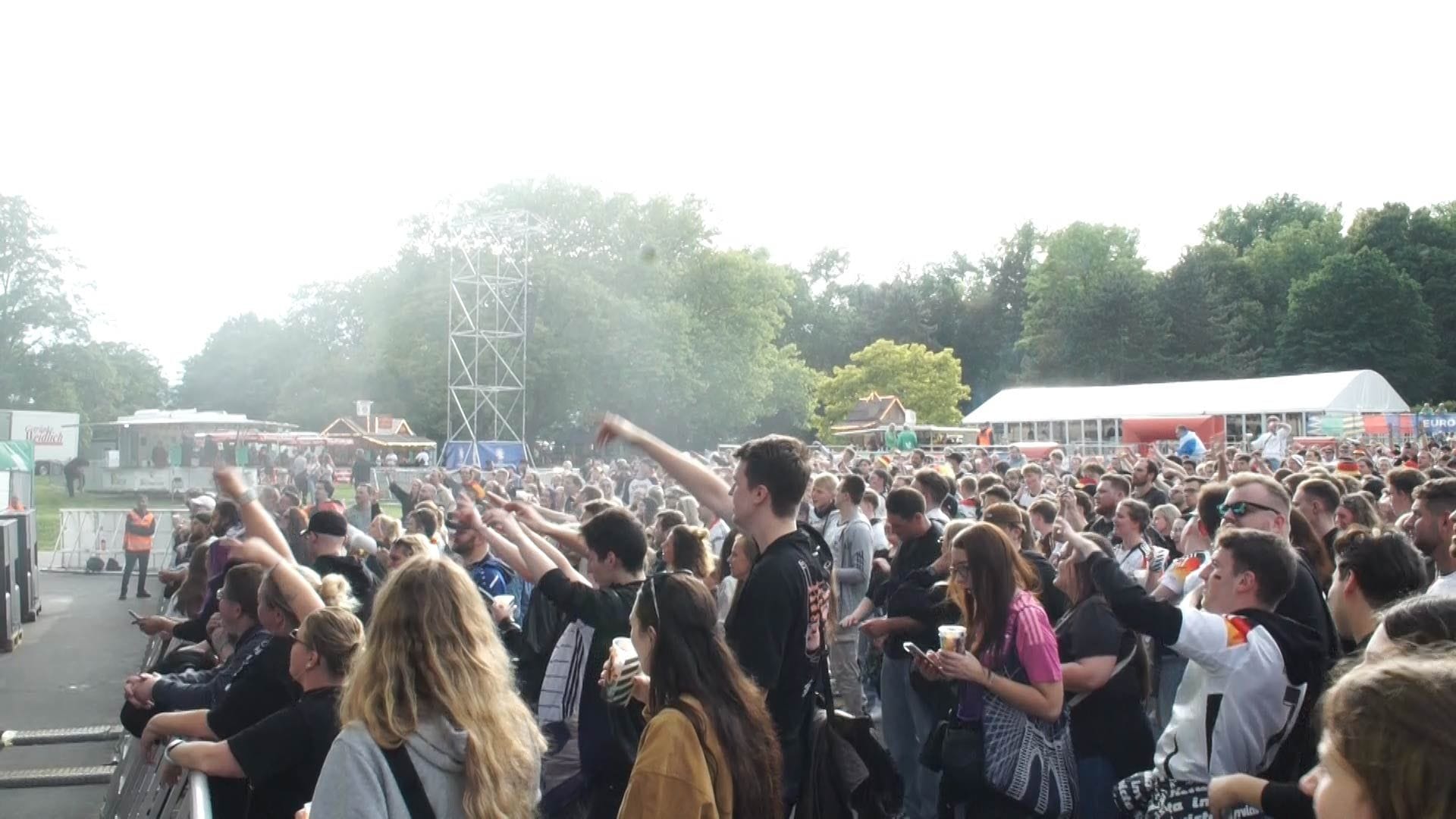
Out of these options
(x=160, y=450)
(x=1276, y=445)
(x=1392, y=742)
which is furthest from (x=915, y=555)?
(x=160, y=450)

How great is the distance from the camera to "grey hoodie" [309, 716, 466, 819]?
2717 millimetres

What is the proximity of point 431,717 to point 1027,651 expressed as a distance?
2357 millimetres

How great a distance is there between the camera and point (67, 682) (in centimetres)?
1223

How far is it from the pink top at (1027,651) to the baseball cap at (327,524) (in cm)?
387

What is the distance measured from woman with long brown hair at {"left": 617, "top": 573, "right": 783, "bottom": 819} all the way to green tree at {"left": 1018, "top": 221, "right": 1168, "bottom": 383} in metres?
71.8

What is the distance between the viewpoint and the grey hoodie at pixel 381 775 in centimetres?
272

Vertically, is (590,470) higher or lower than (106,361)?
lower

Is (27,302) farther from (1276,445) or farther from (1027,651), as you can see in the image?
(1027,651)

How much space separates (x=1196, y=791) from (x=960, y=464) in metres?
15.8

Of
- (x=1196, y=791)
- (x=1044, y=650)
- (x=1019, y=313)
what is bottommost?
(x=1196, y=791)

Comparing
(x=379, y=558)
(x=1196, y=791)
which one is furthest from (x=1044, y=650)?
(x=379, y=558)

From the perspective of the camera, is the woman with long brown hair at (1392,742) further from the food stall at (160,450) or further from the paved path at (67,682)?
the food stall at (160,450)

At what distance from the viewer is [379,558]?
8.91 meters

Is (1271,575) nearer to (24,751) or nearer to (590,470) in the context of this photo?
(24,751)
